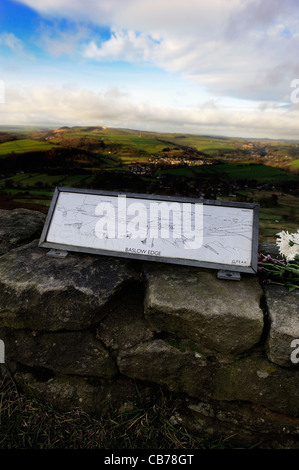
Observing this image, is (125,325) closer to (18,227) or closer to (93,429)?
(93,429)

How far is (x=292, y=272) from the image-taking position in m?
3.62

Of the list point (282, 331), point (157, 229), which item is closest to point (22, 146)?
point (157, 229)

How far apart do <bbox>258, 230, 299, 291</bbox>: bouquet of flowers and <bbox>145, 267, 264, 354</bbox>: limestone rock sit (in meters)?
0.39

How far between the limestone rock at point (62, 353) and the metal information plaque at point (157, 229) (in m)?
1.13

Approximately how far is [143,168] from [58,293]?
4.00m

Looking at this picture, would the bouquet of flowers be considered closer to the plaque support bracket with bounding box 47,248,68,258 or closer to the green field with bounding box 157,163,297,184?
the plaque support bracket with bounding box 47,248,68,258

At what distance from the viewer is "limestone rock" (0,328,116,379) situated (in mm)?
3230

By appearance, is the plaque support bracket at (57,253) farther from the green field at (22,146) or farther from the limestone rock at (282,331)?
the green field at (22,146)

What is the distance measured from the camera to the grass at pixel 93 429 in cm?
299

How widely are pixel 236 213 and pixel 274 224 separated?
72.5 inches

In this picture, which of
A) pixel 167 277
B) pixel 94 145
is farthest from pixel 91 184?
pixel 167 277

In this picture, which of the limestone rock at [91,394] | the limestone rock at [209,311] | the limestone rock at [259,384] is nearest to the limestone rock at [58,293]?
the limestone rock at [209,311]

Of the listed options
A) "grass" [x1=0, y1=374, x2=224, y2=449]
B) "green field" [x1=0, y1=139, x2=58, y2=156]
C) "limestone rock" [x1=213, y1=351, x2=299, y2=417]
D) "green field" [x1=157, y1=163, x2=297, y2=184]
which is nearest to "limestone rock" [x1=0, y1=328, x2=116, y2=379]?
"grass" [x1=0, y1=374, x2=224, y2=449]

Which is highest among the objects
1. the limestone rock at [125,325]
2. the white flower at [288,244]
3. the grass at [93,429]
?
the white flower at [288,244]
